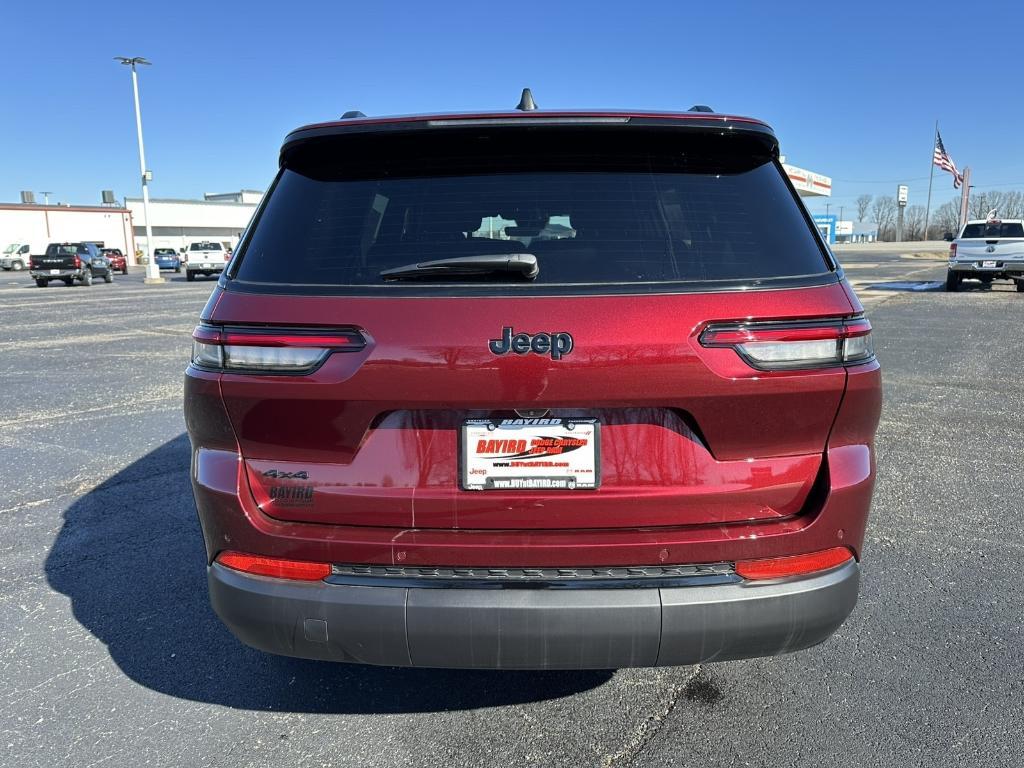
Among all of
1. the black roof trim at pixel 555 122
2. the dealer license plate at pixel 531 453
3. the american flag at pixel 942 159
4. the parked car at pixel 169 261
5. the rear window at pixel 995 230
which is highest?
the american flag at pixel 942 159

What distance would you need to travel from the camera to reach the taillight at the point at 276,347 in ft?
6.18

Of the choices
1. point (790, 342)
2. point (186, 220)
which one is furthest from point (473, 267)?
point (186, 220)

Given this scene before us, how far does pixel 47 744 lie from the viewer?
87.4 inches

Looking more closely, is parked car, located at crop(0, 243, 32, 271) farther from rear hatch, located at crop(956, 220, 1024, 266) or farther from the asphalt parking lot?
the asphalt parking lot

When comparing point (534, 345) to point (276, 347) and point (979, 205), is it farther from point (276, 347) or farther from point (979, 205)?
point (979, 205)

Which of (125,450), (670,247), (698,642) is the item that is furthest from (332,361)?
(125,450)

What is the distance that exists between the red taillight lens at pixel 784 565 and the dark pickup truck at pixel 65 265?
36260 mm

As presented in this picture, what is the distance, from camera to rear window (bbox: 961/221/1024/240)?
19.5 meters

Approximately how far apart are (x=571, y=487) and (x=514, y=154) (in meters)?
1.02

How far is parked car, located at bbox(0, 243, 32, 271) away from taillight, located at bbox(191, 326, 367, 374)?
6001cm

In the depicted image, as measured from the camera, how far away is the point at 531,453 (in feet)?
6.20

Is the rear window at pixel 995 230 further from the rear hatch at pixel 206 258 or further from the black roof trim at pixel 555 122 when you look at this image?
the rear hatch at pixel 206 258

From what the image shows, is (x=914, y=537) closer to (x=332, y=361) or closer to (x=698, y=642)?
(x=698, y=642)

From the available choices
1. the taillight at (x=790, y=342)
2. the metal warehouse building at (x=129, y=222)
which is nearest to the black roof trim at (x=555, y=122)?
the taillight at (x=790, y=342)
